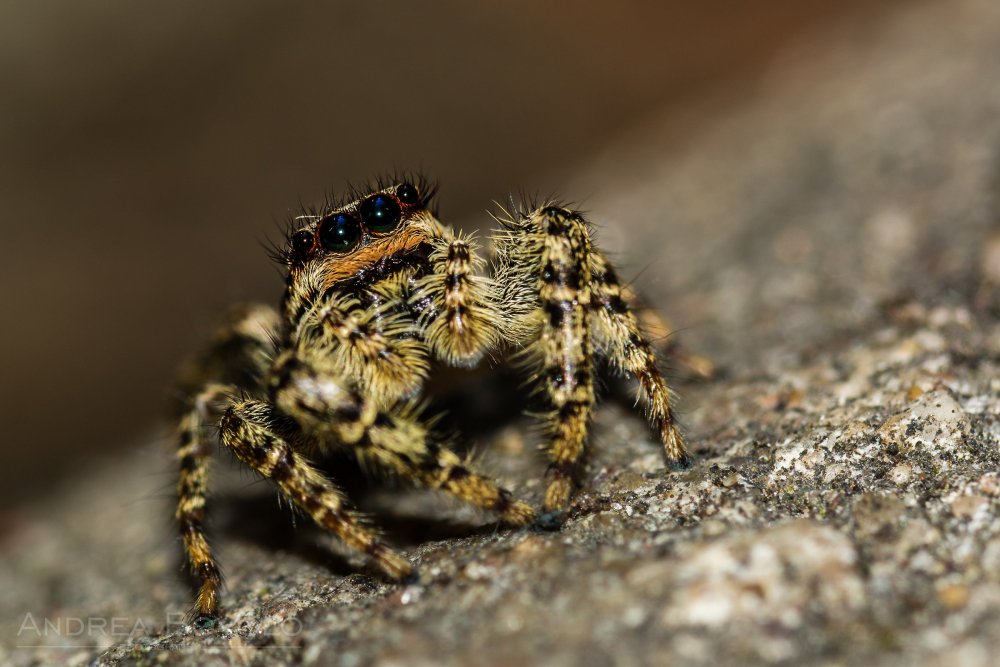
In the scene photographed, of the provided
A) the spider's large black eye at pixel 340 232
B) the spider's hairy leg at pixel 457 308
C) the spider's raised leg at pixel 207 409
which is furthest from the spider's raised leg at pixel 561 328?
the spider's raised leg at pixel 207 409

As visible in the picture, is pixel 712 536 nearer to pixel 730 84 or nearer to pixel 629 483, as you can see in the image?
pixel 629 483

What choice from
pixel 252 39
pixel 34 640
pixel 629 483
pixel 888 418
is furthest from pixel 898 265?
pixel 252 39

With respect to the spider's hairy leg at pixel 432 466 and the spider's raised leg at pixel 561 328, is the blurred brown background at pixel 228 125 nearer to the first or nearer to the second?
the spider's raised leg at pixel 561 328

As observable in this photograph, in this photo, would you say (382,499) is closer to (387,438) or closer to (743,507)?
(387,438)

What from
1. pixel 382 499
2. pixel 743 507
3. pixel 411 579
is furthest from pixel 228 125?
pixel 743 507

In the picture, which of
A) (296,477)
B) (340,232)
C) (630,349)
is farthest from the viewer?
(340,232)

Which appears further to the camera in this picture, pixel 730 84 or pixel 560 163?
pixel 560 163
